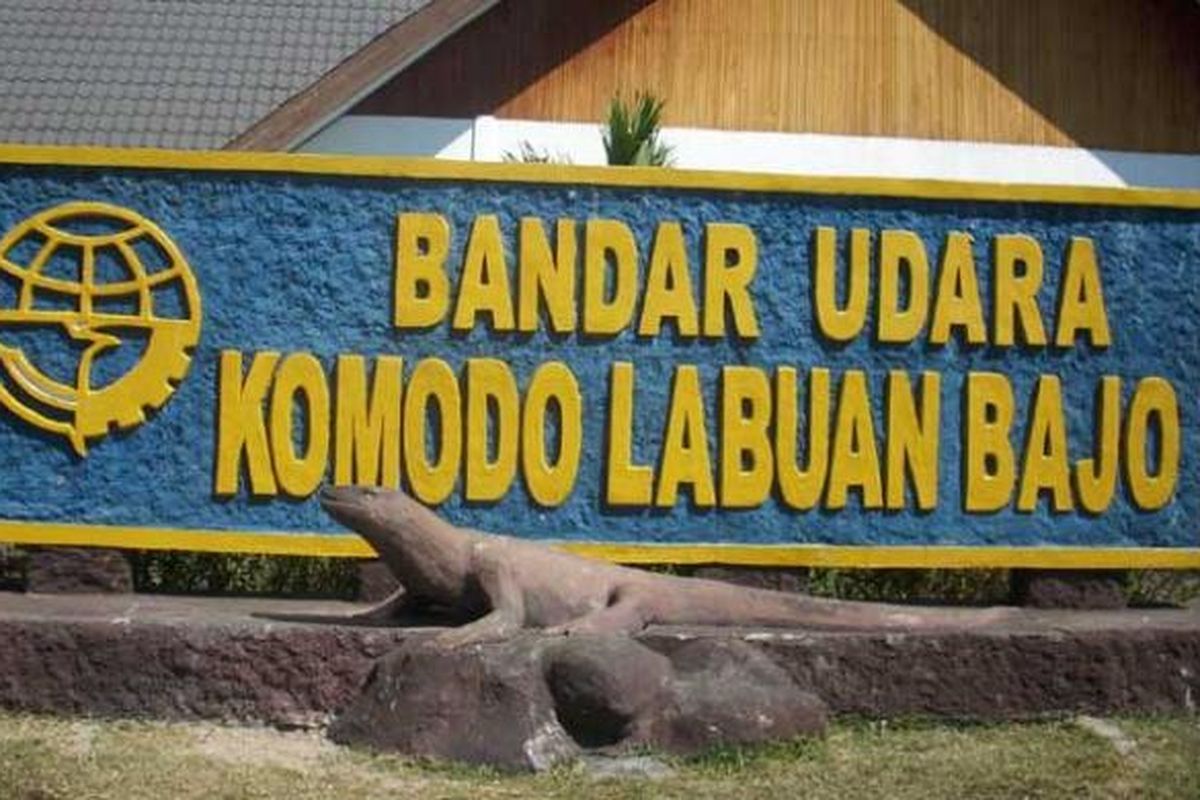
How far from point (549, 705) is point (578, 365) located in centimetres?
173

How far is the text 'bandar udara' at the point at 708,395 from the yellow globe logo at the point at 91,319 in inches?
12.0

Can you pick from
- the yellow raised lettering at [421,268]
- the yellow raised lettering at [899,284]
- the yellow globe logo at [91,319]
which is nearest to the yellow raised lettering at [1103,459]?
the yellow raised lettering at [899,284]

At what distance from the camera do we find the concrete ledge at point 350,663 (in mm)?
6824

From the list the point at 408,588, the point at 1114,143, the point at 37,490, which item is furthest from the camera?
the point at 1114,143

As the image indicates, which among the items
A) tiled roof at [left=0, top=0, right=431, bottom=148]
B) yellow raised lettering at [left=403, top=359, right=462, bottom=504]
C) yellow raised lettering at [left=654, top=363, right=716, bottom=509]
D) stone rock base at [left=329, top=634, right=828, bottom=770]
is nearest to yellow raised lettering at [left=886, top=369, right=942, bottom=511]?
yellow raised lettering at [left=654, top=363, right=716, bottom=509]

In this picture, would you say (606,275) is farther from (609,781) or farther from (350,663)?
(609,781)

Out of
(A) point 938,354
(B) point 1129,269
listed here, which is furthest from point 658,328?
(B) point 1129,269

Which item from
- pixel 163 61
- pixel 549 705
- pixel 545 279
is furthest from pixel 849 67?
pixel 549 705

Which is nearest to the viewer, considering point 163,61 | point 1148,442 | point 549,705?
point 549,705

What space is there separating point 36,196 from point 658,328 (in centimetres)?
257

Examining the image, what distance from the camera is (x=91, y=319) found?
24.9ft

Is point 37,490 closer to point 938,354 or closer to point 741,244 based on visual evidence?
point 741,244

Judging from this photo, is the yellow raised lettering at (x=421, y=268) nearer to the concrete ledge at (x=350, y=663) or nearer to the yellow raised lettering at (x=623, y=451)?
the yellow raised lettering at (x=623, y=451)

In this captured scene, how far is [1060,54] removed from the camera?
12648mm
